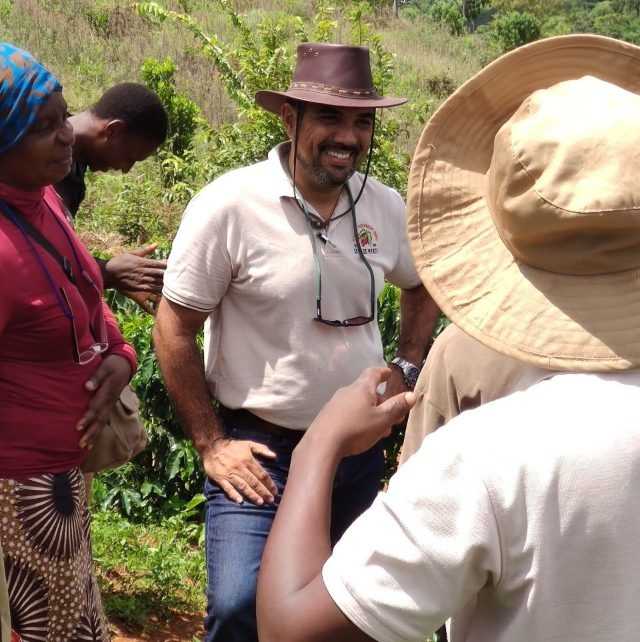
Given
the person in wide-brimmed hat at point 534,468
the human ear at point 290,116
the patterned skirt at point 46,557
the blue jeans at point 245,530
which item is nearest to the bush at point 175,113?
the human ear at point 290,116

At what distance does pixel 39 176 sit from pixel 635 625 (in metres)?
1.92

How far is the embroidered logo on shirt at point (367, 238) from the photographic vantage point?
3369 millimetres

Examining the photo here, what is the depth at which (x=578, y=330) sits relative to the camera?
1.41m

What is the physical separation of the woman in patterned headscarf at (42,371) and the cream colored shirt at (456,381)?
3.73 feet

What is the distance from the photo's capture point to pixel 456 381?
1.91 metres

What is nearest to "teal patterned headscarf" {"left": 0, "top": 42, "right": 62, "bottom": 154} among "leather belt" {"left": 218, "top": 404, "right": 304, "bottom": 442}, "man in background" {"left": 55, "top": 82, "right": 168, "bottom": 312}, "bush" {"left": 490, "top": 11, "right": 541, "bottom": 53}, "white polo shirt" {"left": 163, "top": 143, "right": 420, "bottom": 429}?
"white polo shirt" {"left": 163, "top": 143, "right": 420, "bottom": 429}

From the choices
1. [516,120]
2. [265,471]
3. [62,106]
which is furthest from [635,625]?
[62,106]

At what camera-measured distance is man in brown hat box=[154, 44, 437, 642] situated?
3.09 m

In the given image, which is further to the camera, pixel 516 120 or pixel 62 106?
Answer: pixel 62 106

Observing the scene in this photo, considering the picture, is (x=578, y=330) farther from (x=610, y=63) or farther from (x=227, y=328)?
(x=227, y=328)

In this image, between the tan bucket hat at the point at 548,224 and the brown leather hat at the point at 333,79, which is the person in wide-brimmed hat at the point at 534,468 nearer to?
the tan bucket hat at the point at 548,224

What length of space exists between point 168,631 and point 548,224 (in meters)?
3.66

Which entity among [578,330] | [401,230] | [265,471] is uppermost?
[578,330]

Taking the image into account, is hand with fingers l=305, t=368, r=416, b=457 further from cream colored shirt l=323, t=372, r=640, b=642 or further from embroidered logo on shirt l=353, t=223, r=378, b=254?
embroidered logo on shirt l=353, t=223, r=378, b=254
